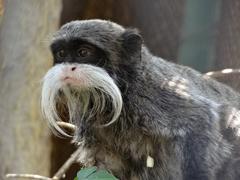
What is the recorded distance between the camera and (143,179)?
4.09m

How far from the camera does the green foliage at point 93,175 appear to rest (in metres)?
3.69

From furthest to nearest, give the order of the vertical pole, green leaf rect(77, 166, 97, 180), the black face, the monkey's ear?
1. the vertical pole
2. the monkey's ear
3. the black face
4. green leaf rect(77, 166, 97, 180)

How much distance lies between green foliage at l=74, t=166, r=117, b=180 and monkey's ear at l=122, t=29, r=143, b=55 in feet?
2.11

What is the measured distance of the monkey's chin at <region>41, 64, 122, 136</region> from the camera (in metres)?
3.75

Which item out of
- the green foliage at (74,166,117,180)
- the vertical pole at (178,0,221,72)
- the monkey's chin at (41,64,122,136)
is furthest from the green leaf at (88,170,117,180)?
the vertical pole at (178,0,221,72)

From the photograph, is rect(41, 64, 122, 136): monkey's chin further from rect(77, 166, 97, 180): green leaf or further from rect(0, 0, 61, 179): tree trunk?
rect(0, 0, 61, 179): tree trunk

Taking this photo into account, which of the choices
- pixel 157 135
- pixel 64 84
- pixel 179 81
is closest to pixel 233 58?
pixel 179 81

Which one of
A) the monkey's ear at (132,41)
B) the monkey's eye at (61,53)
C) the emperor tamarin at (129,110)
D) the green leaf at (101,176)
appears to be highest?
the monkey's ear at (132,41)

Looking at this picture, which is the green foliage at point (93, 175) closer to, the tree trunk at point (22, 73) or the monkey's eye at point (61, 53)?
the monkey's eye at point (61, 53)

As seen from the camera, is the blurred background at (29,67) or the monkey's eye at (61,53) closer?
the monkey's eye at (61,53)

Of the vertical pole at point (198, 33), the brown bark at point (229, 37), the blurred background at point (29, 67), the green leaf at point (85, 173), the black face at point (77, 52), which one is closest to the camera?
the green leaf at point (85, 173)

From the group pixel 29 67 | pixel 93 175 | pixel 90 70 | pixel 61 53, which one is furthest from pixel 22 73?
pixel 93 175

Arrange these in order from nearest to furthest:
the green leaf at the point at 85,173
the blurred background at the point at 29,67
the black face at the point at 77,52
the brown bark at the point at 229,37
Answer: the green leaf at the point at 85,173, the black face at the point at 77,52, the brown bark at the point at 229,37, the blurred background at the point at 29,67

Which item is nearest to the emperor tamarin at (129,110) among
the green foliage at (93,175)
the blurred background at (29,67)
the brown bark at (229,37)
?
the green foliage at (93,175)
